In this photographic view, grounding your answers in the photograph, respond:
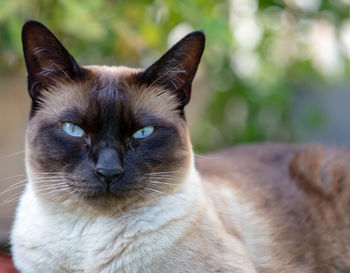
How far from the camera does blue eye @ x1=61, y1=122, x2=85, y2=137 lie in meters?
1.75

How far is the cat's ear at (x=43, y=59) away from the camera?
5.86 feet

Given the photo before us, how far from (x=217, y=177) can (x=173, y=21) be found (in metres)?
1.49

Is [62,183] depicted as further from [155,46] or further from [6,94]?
[155,46]

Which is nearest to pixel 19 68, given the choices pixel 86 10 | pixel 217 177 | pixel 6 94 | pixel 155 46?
pixel 6 94

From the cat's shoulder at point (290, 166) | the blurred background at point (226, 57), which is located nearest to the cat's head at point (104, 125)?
the cat's shoulder at point (290, 166)

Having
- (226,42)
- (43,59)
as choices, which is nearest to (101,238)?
(43,59)

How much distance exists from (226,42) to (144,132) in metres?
1.48

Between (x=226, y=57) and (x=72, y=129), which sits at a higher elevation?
(x=226, y=57)

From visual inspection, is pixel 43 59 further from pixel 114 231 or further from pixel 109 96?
pixel 114 231

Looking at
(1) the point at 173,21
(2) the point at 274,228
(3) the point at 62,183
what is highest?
(1) the point at 173,21

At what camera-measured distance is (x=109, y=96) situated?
1789 mm

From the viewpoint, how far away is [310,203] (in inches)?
99.1

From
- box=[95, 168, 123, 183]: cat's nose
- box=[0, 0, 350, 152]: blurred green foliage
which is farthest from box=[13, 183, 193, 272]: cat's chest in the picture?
box=[0, 0, 350, 152]: blurred green foliage

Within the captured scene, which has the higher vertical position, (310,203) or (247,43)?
(247,43)
